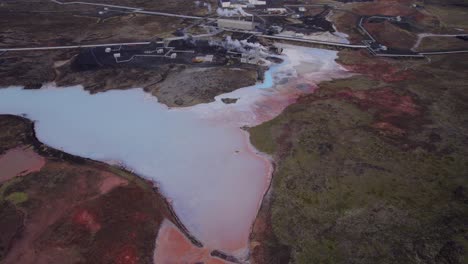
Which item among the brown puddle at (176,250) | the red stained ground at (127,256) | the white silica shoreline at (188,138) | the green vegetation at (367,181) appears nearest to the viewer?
the red stained ground at (127,256)

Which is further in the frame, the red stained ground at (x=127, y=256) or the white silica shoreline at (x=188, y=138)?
the white silica shoreline at (x=188, y=138)

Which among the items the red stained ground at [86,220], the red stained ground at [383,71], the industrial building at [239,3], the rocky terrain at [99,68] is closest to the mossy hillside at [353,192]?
the rocky terrain at [99,68]

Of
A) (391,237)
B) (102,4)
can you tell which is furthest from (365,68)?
(102,4)

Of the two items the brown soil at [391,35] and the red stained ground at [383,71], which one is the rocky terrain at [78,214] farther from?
the brown soil at [391,35]

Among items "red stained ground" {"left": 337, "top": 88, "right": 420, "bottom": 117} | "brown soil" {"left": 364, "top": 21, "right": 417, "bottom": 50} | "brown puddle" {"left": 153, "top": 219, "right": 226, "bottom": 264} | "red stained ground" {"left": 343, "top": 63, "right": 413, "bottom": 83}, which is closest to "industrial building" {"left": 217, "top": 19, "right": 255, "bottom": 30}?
"red stained ground" {"left": 343, "top": 63, "right": 413, "bottom": 83}

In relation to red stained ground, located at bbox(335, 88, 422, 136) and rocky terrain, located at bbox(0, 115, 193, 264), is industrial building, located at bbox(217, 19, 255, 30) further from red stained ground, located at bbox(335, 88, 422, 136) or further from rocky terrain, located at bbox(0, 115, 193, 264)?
rocky terrain, located at bbox(0, 115, 193, 264)

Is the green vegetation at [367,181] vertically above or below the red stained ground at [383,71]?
below
